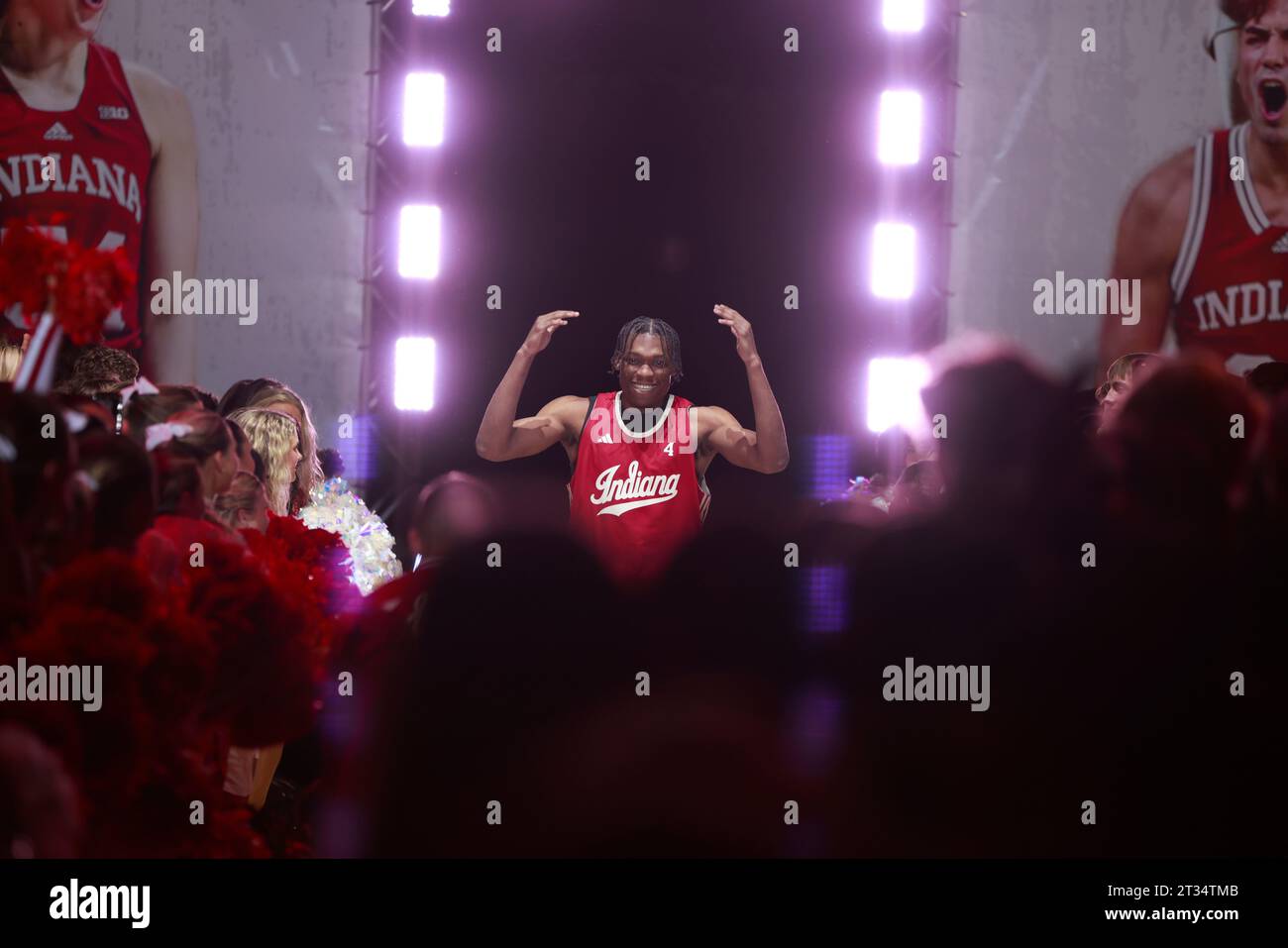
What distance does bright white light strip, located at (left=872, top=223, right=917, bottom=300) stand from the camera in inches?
158

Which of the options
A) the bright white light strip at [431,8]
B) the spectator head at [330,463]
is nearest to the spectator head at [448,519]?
the spectator head at [330,463]

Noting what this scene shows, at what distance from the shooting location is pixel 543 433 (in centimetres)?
319

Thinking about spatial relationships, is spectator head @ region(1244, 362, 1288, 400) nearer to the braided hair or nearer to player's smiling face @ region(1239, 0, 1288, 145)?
the braided hair

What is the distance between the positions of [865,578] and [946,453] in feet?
0.71

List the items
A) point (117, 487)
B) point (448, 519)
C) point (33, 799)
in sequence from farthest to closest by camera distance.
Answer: point (448, 519), point (117, 487), point (33, 799)

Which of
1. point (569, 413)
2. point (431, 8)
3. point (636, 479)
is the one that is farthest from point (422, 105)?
point (636, 479)

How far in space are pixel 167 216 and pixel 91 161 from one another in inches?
10.1

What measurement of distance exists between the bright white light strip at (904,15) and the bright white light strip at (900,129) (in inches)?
8.1

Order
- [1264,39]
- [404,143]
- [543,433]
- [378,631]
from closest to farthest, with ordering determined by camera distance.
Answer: [378,631], [543,433], [1264,39], [404,143]

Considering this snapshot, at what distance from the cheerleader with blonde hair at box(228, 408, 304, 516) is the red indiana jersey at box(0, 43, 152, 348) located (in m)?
1.08

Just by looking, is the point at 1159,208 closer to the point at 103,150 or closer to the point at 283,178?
the point at 283,178

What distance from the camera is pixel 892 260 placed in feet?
13.2

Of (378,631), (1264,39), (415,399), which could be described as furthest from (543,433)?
(1264,39)

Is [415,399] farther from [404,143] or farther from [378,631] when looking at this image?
[378,631]
